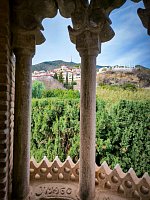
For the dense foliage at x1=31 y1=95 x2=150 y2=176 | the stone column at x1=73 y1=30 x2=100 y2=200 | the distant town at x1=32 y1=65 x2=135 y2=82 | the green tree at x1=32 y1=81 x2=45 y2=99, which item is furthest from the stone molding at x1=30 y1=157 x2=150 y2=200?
the distant town at x1=32 y1=65 x2=135 y2=82

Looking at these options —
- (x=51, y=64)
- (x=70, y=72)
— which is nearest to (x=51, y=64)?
(x=51, y=64)

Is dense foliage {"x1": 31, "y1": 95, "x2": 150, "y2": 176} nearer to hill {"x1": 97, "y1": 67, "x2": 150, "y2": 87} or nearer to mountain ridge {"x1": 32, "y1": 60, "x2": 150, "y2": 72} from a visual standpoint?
hill {"x1": 97, "y1": 67, "x2": 150, "y2": 87}

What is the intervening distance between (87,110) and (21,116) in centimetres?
85

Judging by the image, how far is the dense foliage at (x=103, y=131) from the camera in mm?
5559

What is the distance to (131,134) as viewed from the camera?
18.4 ft

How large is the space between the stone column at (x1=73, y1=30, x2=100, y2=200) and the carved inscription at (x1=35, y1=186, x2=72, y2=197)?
0.98ft

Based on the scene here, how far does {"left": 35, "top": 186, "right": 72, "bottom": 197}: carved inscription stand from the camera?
9.80 ft

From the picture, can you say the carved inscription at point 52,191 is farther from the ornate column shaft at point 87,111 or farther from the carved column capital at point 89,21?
the carved column capital at point 89,21

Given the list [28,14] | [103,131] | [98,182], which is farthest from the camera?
[103,131]

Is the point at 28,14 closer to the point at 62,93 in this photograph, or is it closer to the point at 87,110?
the point at 87,110

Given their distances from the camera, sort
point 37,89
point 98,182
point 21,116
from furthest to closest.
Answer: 1. point 37,89
2. point 98,182
3. point 21,116

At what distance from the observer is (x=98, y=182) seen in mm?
3287

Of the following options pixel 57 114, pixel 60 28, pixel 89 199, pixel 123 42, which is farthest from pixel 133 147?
pixel 60 28

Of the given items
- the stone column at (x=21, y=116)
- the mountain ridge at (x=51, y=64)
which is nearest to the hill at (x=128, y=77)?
the mountain ridge at (x=51, y=64)
